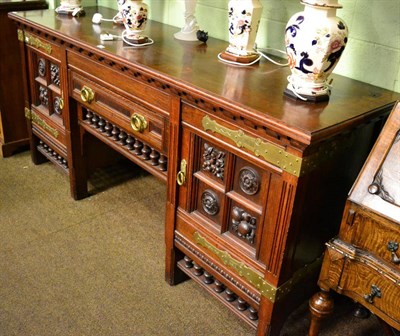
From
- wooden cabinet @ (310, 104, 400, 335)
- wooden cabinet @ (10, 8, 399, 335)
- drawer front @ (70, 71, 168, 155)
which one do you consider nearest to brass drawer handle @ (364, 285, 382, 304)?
wooden cabinet @ (310, 104, 400, 335)

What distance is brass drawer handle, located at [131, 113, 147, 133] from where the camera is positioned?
1752 mm

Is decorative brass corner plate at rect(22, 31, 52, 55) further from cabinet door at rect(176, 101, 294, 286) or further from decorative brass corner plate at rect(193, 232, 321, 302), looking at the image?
decorative brass corner plate at rect(193, 232, 321, 302)

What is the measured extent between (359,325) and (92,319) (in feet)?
3.28

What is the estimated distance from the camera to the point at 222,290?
1.72 m

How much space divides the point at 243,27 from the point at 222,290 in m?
0.95

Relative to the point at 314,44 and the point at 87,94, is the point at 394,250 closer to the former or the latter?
the point at 314,44

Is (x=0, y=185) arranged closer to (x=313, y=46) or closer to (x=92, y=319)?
(x=92, y=319)

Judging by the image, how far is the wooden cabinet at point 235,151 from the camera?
1.30 m

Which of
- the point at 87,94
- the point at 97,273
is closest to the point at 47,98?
the point at 87,94

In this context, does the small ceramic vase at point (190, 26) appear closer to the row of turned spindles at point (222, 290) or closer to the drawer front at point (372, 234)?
the row of turned spindles at point (222, 290)

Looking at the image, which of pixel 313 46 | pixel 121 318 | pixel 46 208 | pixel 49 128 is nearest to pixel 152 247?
pixel 121 318

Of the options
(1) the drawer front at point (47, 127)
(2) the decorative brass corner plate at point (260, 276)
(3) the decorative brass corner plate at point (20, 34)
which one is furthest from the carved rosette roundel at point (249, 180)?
(3) the decorative brass corner plate at point (20, 34)

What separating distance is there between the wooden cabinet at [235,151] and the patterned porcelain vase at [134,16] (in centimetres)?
6

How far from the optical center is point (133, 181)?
2693mm
